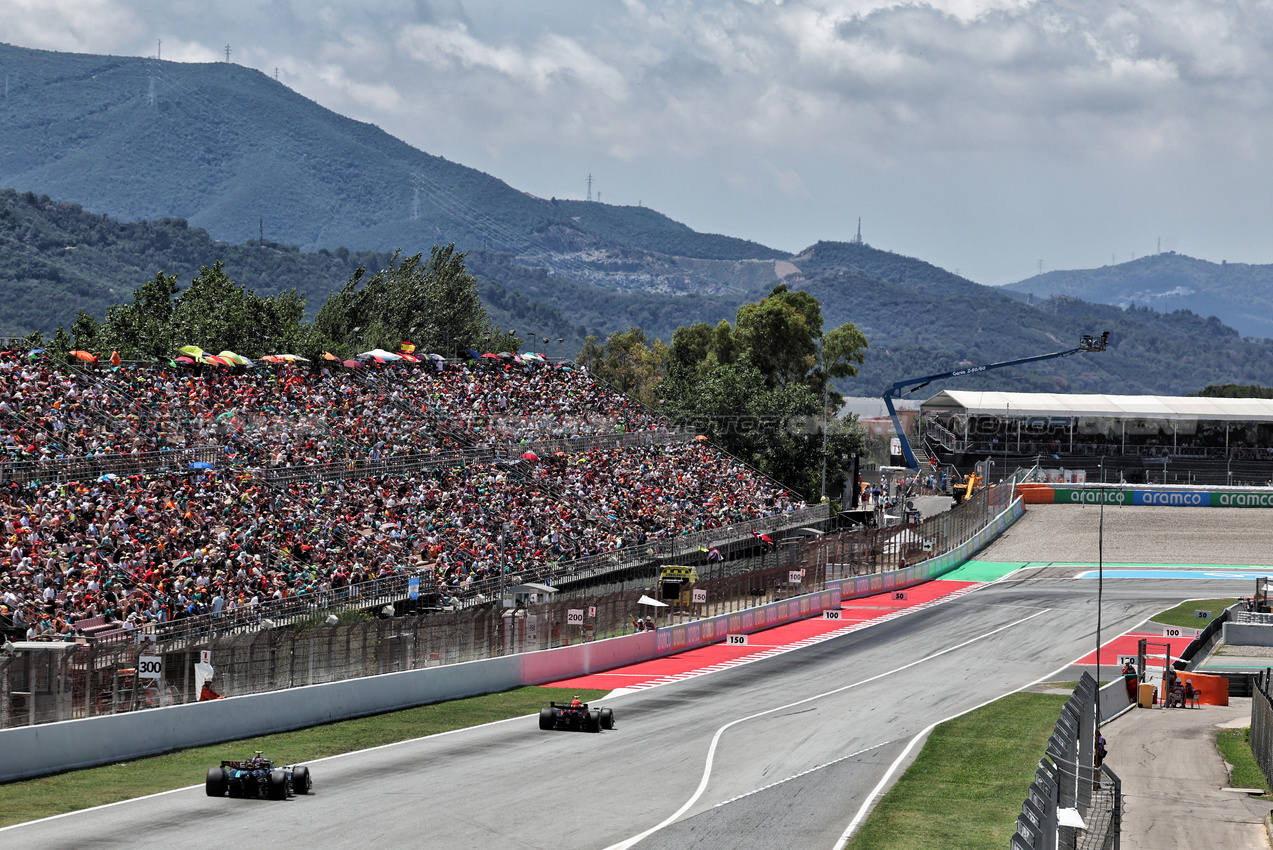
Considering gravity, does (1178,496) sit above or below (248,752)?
above

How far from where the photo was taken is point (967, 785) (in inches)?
1055

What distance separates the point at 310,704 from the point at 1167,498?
7425cm

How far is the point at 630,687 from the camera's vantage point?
39.6 meters

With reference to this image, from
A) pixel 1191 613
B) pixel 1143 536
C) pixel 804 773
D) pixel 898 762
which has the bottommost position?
pixel 1191 613

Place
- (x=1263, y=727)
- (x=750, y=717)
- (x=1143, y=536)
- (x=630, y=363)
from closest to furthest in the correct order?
(x=1263, y=727), (x=750, y=717), (x=1143, y=536), (x=630, y=363)

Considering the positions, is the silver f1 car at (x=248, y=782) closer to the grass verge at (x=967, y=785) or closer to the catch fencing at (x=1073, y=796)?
the grass verge at (x=967, y=785)

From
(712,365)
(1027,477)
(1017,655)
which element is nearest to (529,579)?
(1017,655)

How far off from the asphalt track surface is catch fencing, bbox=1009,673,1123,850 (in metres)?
4.07

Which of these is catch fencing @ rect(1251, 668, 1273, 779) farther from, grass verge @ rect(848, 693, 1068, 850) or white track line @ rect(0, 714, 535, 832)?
white track line @ rect(0, 714, 535, 832)

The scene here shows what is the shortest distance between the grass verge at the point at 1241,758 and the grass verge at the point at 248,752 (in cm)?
1671

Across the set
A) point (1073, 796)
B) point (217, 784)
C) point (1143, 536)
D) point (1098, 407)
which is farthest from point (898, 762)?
point (1098, 407)

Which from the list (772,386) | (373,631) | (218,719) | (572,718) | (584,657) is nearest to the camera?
(218,719)

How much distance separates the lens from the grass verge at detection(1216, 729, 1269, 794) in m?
29.6

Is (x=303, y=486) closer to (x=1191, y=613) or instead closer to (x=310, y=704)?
(x=310, y=704)
